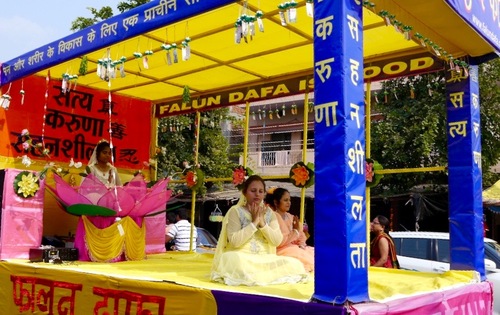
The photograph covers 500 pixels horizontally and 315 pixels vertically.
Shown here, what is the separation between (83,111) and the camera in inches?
287

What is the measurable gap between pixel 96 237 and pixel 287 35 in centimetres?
310

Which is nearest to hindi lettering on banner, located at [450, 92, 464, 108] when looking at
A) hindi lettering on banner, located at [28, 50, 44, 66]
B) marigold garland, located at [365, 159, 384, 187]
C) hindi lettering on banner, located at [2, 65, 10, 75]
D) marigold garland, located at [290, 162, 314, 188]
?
marigold garland, located at [365, 159, 384, 187]

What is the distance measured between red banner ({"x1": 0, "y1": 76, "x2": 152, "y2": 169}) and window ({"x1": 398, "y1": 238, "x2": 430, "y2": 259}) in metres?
4.25

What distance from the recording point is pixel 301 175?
593 centimetres

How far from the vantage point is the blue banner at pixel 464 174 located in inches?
185

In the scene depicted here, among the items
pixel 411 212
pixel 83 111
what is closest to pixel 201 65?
pixel 83 111

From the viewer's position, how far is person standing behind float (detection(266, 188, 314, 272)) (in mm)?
5039

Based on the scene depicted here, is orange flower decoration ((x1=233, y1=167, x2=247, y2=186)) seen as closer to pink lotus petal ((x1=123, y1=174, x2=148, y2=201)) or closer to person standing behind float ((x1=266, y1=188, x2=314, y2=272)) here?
person standing behind float ((x1=266, y1=188, x2=314, y2=272))

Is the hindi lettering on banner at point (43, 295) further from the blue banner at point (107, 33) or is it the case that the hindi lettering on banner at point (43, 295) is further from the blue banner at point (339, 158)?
the blue banner at point (339, 158)

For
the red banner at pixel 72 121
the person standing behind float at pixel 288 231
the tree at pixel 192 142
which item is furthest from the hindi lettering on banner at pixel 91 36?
the tree at pixel 192 142

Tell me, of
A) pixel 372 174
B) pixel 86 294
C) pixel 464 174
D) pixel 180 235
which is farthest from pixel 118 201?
pixel 464 174

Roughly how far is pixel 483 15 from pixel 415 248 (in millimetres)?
4039

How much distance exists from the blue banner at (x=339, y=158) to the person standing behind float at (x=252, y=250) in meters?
0.89

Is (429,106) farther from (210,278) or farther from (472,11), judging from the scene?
(210,278)
